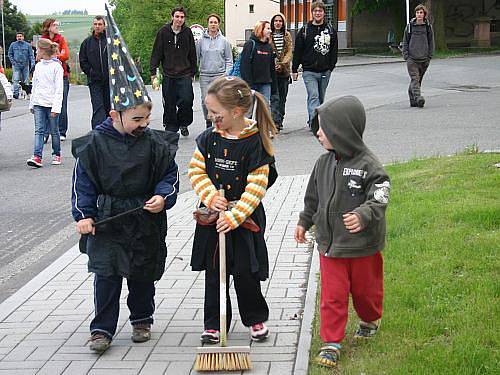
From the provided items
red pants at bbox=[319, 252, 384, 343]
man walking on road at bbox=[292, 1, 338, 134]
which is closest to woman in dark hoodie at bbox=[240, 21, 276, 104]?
man walking on road at bbox=[292, 1, 338, 134]

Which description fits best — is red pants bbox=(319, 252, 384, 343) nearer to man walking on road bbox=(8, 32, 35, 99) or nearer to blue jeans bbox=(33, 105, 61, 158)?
blue jeans bbox=(33, 105, 61, 158)

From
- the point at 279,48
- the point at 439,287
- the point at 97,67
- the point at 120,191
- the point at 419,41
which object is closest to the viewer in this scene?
the point at 120,191

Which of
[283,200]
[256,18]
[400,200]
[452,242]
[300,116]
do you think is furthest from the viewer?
[256,18]

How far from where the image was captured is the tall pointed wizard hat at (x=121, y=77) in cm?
536

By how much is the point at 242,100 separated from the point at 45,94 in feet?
27.4

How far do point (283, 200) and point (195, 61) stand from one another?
550 cm

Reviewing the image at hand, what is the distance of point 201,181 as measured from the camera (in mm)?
5293

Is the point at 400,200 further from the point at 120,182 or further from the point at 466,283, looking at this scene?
the point at 120,182

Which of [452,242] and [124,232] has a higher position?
[124,232]

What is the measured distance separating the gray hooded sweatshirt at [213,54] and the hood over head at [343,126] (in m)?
10.2

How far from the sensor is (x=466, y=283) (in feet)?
19.5

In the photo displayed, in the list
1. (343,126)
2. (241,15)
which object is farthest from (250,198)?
(241,15)

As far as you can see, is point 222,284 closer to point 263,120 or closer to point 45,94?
point 263,120

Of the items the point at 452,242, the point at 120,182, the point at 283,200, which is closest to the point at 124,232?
the point at 120,182
